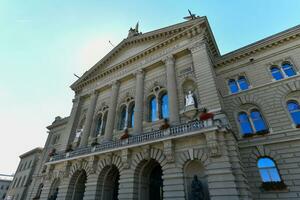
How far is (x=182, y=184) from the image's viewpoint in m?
11.7

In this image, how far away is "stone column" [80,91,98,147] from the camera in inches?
852

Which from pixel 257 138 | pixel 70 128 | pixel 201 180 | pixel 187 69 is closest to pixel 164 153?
pixel 201 180

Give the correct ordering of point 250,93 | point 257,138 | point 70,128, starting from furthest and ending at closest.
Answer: point 70,128, point 250,93, point 257,138

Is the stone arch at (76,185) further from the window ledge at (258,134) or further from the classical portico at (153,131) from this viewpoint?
the window ledge at (258,134)

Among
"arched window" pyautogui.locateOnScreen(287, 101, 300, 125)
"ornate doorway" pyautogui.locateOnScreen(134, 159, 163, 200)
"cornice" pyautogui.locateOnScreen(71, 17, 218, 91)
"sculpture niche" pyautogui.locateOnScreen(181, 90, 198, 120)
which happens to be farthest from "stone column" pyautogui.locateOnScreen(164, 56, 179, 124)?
"arched window" pyautogui.locateOnScreen(287, 101, 300, 125)

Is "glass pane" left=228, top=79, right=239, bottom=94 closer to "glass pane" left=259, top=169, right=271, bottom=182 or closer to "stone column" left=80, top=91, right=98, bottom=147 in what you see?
"glass pane" left=259, top=169, right=271, bottom=182

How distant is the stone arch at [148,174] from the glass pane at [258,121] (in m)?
8.77

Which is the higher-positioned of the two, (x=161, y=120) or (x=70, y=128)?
(x=70, y=128)

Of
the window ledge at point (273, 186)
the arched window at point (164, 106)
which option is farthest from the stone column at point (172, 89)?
the window ledge at point (273, 186)

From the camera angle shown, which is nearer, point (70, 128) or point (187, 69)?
point (187, 69)

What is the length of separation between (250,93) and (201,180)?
9710 millimetres

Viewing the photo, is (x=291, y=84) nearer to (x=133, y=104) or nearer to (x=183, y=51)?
(x=183, y=51)

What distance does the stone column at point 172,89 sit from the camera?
51.9ft

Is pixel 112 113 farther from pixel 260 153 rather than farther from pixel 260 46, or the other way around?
pixel 260 46
